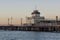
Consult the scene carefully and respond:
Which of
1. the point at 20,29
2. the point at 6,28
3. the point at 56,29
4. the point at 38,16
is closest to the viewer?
the point at 56,29

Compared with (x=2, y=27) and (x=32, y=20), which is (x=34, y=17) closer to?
(x=32, y=20)

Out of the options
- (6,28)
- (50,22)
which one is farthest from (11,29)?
(50,22)

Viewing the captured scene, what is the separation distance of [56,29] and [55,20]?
24929mm

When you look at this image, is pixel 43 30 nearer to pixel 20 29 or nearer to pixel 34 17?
pixel 20 29

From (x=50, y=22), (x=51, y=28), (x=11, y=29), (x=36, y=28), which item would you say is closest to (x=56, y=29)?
(x=51, y=28)

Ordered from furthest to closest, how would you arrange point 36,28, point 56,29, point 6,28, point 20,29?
point 6,28 < point 20,29 < point 36,28 < point 56,29

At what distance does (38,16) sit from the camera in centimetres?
17125

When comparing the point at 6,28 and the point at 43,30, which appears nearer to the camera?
the point at 43,30

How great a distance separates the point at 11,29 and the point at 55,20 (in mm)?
21611

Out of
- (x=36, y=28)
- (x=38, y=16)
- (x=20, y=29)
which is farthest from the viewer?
(x=38, y=16)

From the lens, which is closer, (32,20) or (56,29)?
(56,29)

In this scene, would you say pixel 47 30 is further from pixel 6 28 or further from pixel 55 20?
pixel 6 28

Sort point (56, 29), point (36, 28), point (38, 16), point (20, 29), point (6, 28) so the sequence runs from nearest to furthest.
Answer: point (56, 29) < point (36, 28) < point (20, 29) < point (6, 28) < point (38, 16)

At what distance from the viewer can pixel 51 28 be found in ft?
Result: 413
